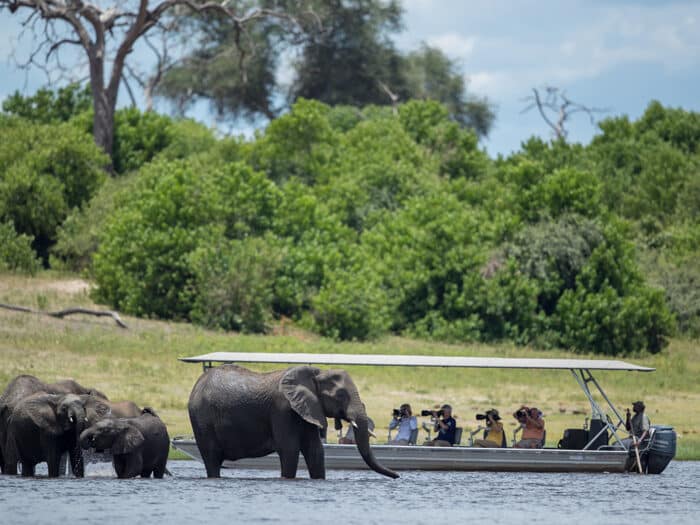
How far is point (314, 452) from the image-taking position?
2259 cm

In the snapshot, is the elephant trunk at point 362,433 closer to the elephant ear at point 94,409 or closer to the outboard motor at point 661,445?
the elephant ear at point 94,409

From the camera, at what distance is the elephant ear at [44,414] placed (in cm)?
2289

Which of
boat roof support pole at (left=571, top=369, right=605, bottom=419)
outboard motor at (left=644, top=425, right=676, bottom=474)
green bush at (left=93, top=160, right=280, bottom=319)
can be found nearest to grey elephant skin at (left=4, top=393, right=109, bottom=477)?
boat roof support pole at (left=571, top=369, right=605, bottom=419)

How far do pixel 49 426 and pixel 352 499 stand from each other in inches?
198

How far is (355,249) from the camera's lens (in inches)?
2094

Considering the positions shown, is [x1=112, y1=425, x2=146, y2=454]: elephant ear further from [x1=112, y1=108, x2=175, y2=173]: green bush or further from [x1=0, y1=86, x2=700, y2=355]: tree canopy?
[x1=112, y1=108, x2=175, y2=173]: green bush

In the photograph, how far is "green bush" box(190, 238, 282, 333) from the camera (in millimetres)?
48312

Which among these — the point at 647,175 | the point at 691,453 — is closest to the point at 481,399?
the point at 691,453

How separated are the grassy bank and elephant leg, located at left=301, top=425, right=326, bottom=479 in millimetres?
8914

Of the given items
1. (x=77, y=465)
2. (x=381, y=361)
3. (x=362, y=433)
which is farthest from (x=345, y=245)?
(x=362, y=433)

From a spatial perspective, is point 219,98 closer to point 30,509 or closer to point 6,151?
point 6,151

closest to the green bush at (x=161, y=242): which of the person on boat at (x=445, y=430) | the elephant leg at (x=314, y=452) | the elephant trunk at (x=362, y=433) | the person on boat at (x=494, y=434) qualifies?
the person on boat at (x=445, y=430)

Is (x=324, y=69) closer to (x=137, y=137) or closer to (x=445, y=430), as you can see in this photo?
(x=137, y=137)

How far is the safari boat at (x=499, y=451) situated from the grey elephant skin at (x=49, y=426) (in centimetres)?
202
